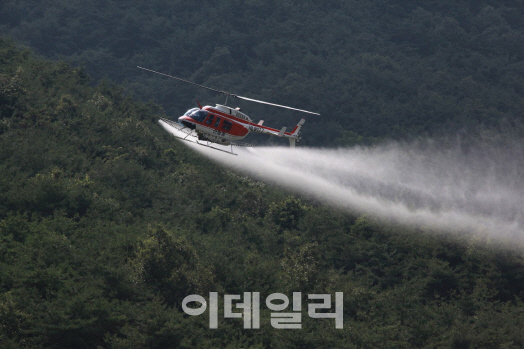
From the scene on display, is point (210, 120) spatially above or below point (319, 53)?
below

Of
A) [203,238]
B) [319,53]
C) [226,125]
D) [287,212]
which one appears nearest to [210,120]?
[226,125]

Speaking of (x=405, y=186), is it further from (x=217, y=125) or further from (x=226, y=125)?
(x=217, y=125)

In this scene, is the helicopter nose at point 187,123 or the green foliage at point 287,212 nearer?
the helicopter nose at point 187,123

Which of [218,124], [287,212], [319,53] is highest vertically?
[319,53]

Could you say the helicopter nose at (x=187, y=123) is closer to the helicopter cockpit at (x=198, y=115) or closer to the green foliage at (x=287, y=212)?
the helicopter cockpit at (x=198, y=115)

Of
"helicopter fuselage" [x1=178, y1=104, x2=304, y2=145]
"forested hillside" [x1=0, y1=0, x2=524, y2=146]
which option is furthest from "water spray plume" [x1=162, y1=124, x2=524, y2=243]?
"forested hillside" [x1=0, y1=0, x2=524, y2=146]

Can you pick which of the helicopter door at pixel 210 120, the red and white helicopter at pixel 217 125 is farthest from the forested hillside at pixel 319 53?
the helicopter door at pixel 210 120
